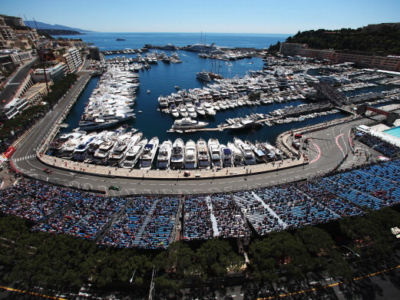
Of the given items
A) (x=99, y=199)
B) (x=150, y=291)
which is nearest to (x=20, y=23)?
(x=99, y=199)

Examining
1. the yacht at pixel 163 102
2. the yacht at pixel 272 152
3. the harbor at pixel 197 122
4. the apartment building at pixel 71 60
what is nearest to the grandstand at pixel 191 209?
the harbor at pixel 197 122

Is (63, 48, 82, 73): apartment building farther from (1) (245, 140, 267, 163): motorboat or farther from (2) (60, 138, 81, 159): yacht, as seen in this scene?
(1) (245, 140, 267, 163): motorboat

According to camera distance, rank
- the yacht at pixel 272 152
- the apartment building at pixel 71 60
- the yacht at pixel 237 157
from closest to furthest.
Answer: the yacht at pixel 237 157, the yacht at pixel 272 152, the apartment building at pixel 71 60

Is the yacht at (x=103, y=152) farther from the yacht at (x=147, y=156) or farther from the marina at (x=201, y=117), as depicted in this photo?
the yacht at (x=147, y=156)

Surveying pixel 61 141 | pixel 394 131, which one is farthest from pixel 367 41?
pixel 61 141

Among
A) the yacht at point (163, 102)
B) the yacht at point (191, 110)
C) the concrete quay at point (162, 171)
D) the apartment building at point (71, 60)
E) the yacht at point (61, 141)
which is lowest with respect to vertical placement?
the concrete quay at point (162, 171)

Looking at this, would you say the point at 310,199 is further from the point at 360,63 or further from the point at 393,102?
the point at 360,63

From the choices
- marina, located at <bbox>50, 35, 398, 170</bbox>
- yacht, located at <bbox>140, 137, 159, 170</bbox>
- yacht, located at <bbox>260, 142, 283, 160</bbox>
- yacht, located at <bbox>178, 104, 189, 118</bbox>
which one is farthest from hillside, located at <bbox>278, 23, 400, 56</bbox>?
yacht, located at <bbox>140, 137, 159, 170</bbox>
